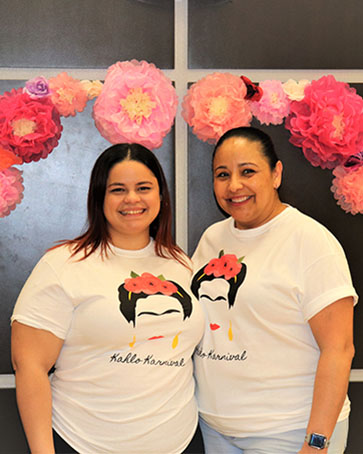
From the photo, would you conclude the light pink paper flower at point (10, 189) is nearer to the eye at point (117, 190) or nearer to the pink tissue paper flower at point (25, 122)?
the pink tissue paper flower at point (25, 122)

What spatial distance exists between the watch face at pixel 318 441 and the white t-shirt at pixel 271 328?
0.29 feet

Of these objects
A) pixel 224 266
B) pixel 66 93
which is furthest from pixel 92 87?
pixel 224 266

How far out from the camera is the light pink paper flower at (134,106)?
6.93 ft

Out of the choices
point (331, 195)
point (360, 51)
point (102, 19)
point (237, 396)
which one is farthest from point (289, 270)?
point (102, 19)

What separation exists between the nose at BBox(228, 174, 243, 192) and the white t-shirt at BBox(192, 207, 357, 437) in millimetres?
165

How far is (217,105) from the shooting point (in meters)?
2.13

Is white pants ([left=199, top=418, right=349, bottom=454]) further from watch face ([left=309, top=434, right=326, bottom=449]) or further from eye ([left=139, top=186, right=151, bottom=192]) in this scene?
eye ([left=139, top=186, right=151, bottom=192])

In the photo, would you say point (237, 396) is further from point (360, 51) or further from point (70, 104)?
point (360, 51)

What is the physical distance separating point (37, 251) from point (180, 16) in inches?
45.4

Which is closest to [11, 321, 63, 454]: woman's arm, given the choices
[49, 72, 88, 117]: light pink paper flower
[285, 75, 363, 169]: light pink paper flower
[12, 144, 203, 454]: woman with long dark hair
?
[12, 144, 203, 454]: woman with long dark hair

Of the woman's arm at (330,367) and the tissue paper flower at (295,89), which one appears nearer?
the woman's arm at (330,367)

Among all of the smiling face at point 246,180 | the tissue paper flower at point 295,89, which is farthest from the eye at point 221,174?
the tissue paper flower at point 295,89

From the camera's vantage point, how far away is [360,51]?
7.72 ft

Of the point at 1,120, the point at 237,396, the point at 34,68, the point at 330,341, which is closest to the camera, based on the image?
the point at 330,341
